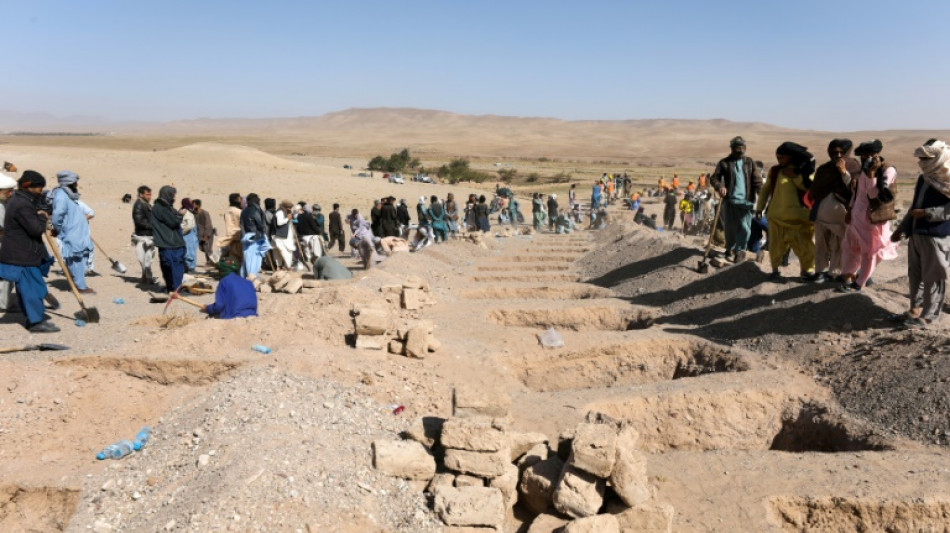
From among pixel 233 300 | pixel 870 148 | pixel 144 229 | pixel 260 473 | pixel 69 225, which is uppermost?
pixel 870 148

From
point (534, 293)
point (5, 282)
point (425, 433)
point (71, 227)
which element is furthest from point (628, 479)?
point (71, 227)

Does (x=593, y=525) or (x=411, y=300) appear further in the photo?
(x=411, y=300)

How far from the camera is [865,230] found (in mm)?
7172

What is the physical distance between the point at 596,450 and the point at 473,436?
888 mm

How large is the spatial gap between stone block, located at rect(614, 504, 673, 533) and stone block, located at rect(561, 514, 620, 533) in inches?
6.2

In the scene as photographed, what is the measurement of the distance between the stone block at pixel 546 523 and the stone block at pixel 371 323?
324 centimetres

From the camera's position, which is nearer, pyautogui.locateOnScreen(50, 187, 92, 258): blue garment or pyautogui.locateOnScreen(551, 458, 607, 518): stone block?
pyautogui.locateOnScreen(551, 458, 607, 518): stone block

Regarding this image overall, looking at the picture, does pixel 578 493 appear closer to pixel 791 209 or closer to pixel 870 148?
pixel 870 148

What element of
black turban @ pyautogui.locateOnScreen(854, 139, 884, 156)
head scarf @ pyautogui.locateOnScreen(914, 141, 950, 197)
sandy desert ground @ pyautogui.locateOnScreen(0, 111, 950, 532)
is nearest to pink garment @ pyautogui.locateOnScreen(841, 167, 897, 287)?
black turban @ pyautogui.locateOnScreen(854, 139, 884, 156)

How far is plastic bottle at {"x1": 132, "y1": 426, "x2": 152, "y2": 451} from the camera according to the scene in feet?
17.0

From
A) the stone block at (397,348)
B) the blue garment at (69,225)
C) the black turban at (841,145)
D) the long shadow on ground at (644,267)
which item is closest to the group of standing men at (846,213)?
the black turban at (841,145)

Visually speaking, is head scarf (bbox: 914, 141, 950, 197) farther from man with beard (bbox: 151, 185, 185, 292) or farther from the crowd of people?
man with beard (bbox: 151, 185, 185, 292)

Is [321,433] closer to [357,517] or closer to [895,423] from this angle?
[357,517]

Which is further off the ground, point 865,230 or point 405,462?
point 865,230
